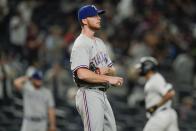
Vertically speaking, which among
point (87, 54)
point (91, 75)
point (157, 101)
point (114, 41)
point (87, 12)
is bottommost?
point (157, 101)

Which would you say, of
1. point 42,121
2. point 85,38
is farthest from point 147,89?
point 85,38

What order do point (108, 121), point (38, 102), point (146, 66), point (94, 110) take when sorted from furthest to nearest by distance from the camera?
point (38, 102) → point (146, 66) → point (108, 121) → point (94, 110)

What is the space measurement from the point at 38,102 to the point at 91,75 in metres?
5.14

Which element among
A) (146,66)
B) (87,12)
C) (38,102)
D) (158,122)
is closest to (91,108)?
(87,12)

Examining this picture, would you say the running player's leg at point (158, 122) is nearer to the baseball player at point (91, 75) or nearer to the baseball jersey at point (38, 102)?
the baseball jersey at point (38, 102)

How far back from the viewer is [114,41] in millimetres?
16766

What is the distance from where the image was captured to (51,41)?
16859 mm

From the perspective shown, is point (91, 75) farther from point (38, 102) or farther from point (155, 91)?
point (38, 102)

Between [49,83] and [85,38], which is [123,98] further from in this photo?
[85,38]

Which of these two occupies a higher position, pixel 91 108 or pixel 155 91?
pixel 155 91

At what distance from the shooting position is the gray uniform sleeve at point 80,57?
25.2ft

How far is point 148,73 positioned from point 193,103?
4188 millimetres

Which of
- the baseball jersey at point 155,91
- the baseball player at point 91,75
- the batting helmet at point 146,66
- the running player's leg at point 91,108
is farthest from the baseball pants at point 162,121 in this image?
the running player's leg at point 91,108

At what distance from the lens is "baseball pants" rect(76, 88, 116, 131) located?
7.71m
